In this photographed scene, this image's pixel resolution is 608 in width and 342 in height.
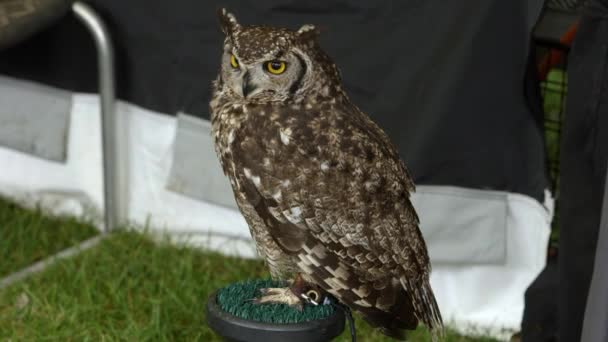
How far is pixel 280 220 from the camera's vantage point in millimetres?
1552

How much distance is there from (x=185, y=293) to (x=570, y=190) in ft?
3.80

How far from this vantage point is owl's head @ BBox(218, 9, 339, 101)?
150 centimetres

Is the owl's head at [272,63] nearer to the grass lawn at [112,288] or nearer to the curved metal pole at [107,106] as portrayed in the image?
the grass lawn at [112,288]

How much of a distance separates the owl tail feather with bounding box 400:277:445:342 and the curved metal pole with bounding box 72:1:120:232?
1.41 meters

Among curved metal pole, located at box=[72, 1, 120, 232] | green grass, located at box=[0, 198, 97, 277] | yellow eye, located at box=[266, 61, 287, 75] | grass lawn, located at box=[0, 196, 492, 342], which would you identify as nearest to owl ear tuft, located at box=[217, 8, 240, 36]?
yellow eye, located at box=[266, 61, 287, 75]

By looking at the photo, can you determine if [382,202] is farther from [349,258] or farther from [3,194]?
[3,194]

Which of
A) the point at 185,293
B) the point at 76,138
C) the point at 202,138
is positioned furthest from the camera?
the point at 76,138

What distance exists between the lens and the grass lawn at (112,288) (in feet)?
7.73

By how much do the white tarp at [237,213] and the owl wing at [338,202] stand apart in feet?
2.74

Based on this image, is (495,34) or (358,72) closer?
(495,34)

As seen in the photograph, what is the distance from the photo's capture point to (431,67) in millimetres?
2285

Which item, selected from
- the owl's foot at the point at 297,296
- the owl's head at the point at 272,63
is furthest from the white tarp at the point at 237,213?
the owl's head at the point at 272,63

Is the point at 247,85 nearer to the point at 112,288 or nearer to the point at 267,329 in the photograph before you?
the point at 267,329

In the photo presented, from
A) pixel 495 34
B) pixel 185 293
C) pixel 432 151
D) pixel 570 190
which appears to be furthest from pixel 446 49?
pixel 185 293
